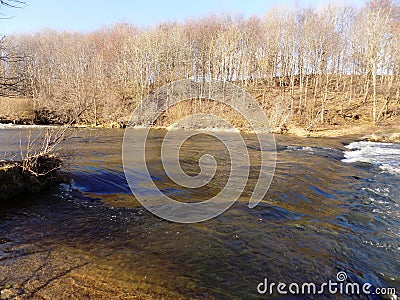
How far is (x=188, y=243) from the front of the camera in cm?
525

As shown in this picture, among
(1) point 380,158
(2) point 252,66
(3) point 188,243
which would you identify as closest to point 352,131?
(1) point 380,158

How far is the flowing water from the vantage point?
12.7ft

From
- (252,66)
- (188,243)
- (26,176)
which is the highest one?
(252,66)

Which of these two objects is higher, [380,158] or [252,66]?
[252,66]

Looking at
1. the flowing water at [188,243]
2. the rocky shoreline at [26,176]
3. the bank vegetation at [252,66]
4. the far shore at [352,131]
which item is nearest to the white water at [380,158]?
the flowing water at [188,243]

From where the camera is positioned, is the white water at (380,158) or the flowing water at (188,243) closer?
the flowing water at (188,243)

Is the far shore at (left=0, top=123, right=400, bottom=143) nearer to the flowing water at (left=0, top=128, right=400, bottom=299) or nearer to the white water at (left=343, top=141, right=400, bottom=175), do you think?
the white water at (left=343, top=141, right=400, bottom=175)

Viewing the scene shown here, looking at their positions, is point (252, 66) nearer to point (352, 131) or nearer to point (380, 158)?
point (352, 131)

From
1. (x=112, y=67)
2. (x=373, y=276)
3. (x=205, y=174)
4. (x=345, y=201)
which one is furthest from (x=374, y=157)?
(x=112, y=67)

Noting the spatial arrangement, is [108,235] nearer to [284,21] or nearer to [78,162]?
[78,162]

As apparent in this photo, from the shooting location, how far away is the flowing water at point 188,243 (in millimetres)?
3881

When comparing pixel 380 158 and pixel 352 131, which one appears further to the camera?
pixel 352 131

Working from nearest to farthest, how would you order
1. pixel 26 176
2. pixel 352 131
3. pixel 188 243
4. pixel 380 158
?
pixel 188 243 < pixel 26 176 < pixel 380 158 < pixel 352 131

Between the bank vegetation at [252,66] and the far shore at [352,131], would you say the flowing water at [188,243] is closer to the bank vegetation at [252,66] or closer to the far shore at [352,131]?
the far shore at [352,131]
